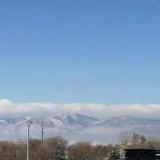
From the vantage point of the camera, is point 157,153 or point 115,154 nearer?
point 157,153

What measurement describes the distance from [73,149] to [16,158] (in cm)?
1609

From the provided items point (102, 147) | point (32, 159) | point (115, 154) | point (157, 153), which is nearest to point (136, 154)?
point (157, 153)


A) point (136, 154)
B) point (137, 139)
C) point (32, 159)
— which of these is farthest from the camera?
point (137, 139)

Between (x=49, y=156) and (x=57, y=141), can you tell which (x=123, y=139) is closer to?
(x=57, y=141)

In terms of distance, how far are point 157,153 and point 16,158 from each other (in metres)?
100

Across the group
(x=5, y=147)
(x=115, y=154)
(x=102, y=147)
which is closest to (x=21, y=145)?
(x=5, y=147)

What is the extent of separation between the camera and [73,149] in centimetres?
13775

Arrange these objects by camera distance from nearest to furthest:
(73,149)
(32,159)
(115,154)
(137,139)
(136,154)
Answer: (136,154), (115,154), (32,159), (73,149), (137,139)

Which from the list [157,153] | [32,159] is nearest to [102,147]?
[32,159]

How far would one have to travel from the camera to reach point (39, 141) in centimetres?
14575

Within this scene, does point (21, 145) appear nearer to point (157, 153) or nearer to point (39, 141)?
point (39, 141)

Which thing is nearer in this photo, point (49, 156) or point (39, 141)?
point (49, 156)

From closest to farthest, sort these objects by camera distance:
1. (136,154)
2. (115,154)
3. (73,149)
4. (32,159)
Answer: (136,154)
(115,154)
(32,159)
(73,149)

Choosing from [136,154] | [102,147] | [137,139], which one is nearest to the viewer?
[136,154]
